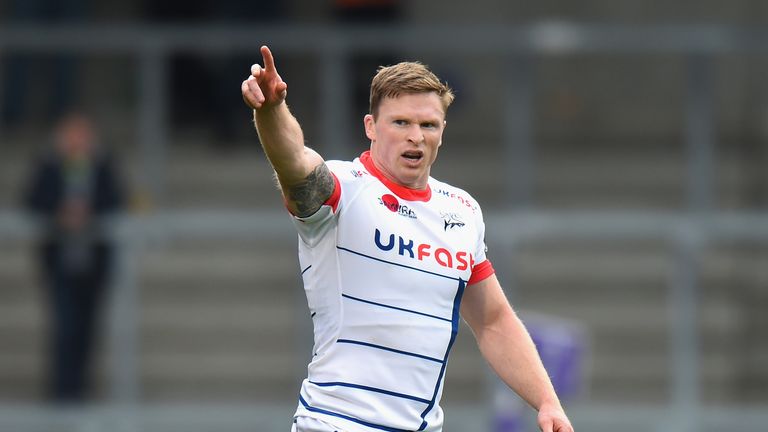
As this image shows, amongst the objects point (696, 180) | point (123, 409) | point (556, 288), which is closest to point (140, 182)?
point (123, 409)

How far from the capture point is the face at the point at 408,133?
4832 mm

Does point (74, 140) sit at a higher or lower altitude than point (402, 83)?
higher

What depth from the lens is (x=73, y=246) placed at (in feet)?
33.6

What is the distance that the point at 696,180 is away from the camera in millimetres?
10617

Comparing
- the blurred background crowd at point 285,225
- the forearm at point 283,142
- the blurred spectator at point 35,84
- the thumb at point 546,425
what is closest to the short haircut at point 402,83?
the forearm at point 283,142

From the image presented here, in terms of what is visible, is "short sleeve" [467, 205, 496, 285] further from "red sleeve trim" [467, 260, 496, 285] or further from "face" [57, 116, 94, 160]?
"face" [57, 116, 94, 160]

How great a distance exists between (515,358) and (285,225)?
17.6 feet

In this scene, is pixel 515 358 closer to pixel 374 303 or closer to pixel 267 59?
pixel 374 303

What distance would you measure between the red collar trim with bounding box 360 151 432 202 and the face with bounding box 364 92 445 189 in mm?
21

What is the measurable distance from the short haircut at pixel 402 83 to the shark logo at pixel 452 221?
0.38 metres

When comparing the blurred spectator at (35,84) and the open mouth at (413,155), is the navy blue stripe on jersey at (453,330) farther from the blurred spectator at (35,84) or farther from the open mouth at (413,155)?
the blurred spectator at (35,84)

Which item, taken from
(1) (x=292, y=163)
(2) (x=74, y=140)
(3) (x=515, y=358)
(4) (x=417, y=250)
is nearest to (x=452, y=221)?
(4) (x=417, y=250)

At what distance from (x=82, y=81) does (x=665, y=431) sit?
195 inches

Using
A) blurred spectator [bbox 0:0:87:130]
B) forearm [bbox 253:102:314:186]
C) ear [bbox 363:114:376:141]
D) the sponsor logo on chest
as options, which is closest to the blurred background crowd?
blurred spectator [bbox 0:0:87:130]
